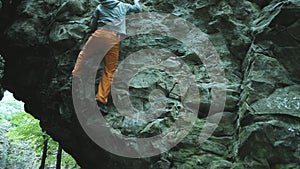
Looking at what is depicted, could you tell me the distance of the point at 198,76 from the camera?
7648 mm

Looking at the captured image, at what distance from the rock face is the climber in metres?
0.46

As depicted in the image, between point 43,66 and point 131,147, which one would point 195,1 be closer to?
point 131,147

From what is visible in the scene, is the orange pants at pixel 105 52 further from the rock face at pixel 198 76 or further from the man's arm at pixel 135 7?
the man's arm at pixel 135 7

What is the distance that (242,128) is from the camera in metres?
6.36

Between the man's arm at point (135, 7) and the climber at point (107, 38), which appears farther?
the man's arm at point (135, 7)

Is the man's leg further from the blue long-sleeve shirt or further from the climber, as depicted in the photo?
the blue long-sleeve shirt

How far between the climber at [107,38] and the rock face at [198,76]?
46cm

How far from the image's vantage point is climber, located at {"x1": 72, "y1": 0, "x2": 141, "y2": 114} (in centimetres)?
768

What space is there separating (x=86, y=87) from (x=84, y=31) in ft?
5.25

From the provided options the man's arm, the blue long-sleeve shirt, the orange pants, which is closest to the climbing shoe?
the orange pants

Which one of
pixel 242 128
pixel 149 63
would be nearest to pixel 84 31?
pixel 149 63

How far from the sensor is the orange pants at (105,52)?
25.2 feet

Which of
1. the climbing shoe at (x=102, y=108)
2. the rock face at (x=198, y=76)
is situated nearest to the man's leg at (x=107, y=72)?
the climbing shoe at (x=102, y=108)

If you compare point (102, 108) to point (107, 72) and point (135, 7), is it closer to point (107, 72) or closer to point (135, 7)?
point (107, 72)
